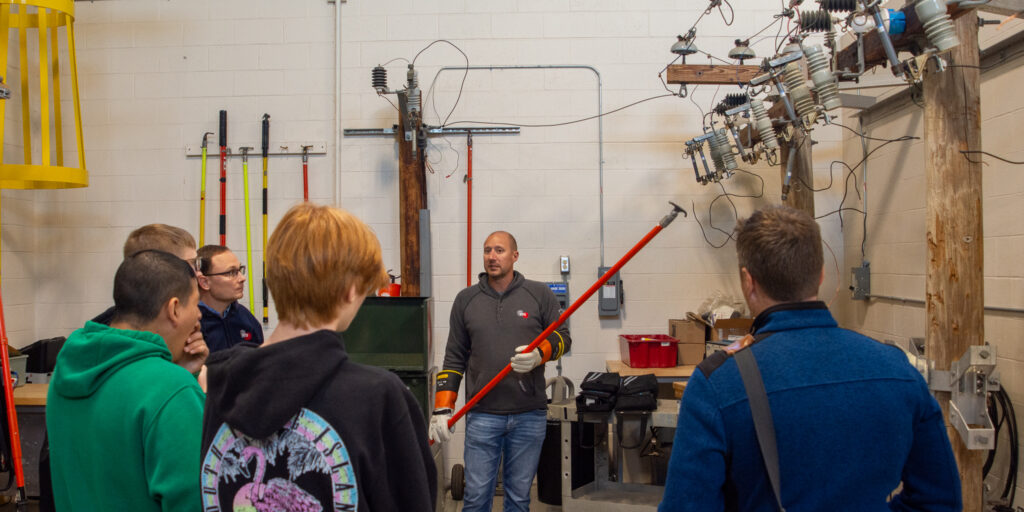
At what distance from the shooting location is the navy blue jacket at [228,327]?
251 cm

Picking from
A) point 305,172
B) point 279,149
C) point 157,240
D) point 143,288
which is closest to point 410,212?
point 305,172

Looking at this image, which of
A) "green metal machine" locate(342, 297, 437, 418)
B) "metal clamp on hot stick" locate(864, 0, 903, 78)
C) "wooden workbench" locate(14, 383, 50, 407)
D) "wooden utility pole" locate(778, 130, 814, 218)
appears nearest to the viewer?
"metal clamp on hot stick" locate(864, 0, 903, 78)

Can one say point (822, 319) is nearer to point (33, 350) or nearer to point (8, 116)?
point (33, 350)

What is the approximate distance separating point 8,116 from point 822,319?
5.43 metres

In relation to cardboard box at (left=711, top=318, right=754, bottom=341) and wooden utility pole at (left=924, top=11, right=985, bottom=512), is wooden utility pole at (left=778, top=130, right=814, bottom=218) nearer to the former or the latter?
cardboard box at (left=711, top=318, right=754, bottom=341)

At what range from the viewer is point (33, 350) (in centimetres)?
445

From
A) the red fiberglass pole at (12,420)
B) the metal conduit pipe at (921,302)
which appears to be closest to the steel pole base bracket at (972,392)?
the metal conduit pipe at (921,302)

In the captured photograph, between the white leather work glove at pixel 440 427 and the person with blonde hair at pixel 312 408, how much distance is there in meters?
2.14

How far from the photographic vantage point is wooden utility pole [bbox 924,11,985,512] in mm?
2494

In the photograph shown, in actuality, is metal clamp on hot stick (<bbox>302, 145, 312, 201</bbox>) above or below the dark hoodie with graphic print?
above

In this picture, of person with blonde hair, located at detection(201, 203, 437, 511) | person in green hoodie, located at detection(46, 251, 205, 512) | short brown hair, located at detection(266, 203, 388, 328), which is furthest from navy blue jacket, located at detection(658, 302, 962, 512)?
person in green hoodie, located at detection(46, 251, 205, 512)

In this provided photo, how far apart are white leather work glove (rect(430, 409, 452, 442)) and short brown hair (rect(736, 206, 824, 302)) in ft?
7.23

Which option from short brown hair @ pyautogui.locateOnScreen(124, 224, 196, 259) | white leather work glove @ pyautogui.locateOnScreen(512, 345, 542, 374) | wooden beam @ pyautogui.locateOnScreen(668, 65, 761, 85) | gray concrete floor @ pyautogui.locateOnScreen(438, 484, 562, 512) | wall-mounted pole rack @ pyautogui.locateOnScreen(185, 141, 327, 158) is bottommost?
gray concrete floor @ pyautogui.locateOnScreen(438, 484, 562, 512)

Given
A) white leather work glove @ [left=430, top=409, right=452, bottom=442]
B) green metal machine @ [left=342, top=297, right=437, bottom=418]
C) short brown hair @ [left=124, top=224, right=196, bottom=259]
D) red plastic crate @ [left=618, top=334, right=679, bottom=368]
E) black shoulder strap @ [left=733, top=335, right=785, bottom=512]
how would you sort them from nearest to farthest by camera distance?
1. black shoulder strap @ [left=733, top=335, right=785, bottom=512]
2. short brown hair @ [left=124, top=224, right=196, bottom=259]
3. white leather work glove @ [left=430, top=409, right=452, bottom=442]
4. green metal machine @ [left=342, top=297, right=437, bottom=418]
5. red plastic crate @ [left=618, top=334, right=679, bottom=368]
